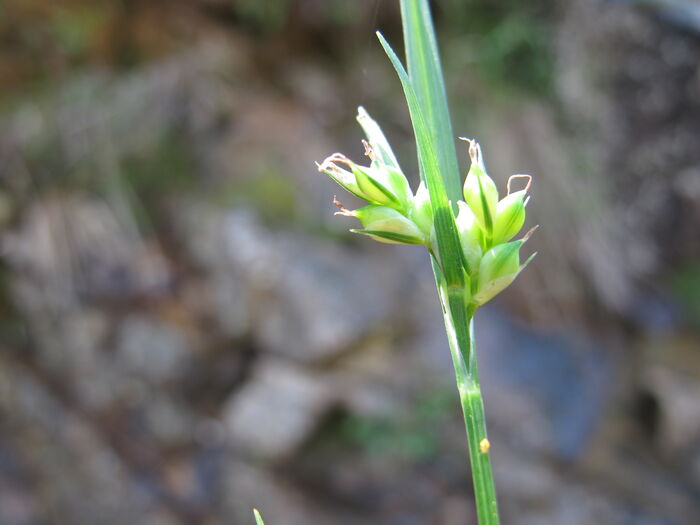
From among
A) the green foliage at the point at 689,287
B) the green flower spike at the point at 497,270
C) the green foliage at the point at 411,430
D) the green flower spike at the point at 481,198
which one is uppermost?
the green flower spike at the point at 481,198

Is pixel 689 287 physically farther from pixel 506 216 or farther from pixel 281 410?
pixel 506 216

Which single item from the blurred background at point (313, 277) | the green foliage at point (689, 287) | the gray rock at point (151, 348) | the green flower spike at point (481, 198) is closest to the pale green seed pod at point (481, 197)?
the green flower spike at point (481, 198)

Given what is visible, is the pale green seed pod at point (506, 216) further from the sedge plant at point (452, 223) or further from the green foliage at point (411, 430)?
the green foliage at point (411, 430)

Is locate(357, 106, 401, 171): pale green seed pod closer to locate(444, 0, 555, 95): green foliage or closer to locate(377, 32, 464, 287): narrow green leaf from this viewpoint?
locate(377, 32, 464, 287): narrow green leaf

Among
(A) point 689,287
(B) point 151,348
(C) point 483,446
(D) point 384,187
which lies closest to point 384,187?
(D) point 384,187

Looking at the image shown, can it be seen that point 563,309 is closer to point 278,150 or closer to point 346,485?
point 346,485

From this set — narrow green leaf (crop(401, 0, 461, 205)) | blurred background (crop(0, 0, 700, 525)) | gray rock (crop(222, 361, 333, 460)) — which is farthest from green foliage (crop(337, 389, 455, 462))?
narrow green leaf (crop(401, 0, 461, 205))
